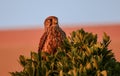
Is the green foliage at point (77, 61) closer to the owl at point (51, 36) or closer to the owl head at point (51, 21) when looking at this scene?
the owl at point (51, 36)

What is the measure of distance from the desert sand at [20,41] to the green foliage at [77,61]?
12.9 m

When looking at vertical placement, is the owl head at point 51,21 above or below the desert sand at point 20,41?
below

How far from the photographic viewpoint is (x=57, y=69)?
23.7 ft

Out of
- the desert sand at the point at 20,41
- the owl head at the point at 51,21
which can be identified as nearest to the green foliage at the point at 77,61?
Answer: the owl head at the point at 51,21

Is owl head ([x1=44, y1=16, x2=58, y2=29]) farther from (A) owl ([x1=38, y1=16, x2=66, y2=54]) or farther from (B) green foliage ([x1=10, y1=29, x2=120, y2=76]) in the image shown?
(B) green foliage ([x1=10, y1=29, x2=120, y2=76])

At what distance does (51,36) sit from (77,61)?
Answer: 3.42 m

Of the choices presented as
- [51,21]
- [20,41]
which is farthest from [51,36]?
[20,41]

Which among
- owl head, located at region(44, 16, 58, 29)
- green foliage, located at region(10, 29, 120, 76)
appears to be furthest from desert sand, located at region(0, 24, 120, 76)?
green foliage, located at region(10, 29, 120, 76)

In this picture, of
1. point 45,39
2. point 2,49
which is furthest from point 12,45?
point 45,39

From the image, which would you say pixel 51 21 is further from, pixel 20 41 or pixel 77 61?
pixel 20 41

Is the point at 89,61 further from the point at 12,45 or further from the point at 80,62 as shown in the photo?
the point at 12,45

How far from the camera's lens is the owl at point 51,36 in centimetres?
1007

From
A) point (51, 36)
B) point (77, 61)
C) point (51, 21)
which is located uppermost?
point (51, 21)

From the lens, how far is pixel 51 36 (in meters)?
10.6
